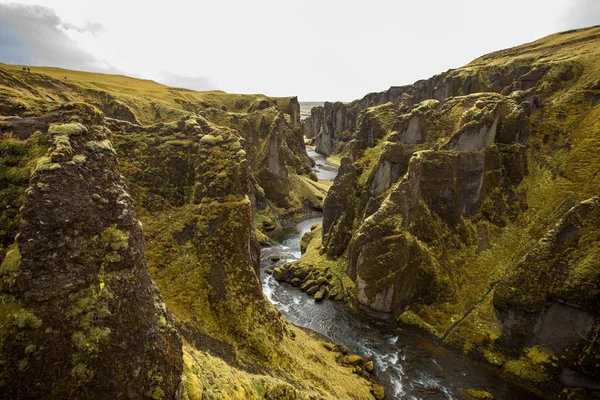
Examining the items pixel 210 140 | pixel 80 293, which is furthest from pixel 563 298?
pixel 80 293

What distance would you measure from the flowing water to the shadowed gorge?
0.74 ft

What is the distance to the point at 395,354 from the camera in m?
33.7

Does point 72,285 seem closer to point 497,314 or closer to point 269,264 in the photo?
point 497,314

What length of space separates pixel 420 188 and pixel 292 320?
23477mm

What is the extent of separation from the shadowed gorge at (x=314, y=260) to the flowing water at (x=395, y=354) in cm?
23

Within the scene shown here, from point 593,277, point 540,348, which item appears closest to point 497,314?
point 540,348

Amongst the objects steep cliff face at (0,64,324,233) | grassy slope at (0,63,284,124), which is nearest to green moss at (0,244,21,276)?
grassy slope at (0,63,284,124)

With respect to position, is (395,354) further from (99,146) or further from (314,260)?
(99,146)

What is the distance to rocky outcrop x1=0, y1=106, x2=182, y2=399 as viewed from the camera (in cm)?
870

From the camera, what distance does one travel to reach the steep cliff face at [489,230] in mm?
29641

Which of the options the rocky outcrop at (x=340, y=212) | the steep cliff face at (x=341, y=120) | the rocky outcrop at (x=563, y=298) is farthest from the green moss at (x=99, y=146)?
the steep cliff face at (x=341, y=120)

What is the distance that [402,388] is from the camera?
29.4 metres

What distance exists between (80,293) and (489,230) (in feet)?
149

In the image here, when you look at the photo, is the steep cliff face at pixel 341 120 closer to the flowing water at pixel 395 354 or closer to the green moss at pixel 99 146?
the flowing water at pixel 395 354
